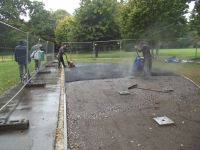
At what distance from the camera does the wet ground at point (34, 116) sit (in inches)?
233

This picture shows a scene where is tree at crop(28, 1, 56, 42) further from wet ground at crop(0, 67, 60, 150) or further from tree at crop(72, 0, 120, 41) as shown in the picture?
wet ground at crop(0, 67, 60, 150)

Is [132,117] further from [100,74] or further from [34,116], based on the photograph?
[100,74]

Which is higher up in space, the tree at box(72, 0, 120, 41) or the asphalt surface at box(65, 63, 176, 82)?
the tree at box(72, 0, 120, 41)

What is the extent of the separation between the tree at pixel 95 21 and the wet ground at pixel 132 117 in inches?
1148

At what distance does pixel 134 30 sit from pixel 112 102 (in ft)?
74.1

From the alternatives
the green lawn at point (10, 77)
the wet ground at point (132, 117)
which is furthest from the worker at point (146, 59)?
the green lawn at point (10, 77)

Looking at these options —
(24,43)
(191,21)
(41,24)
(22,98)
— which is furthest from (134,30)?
(41,24)

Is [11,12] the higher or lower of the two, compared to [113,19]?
higher

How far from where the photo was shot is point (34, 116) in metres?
7.88

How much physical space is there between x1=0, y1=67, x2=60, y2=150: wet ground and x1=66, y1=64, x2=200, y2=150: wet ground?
45cm

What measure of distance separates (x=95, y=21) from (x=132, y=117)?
35.8 meters

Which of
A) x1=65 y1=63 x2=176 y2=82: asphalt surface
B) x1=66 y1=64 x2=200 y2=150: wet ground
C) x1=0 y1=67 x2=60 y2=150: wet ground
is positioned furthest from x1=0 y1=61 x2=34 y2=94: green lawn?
x1=66 y1=64 x2=200 y2=150: wet ground

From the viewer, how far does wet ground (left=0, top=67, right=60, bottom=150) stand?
19.4ft

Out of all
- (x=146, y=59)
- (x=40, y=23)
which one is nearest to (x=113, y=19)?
(x=40, y=23)
